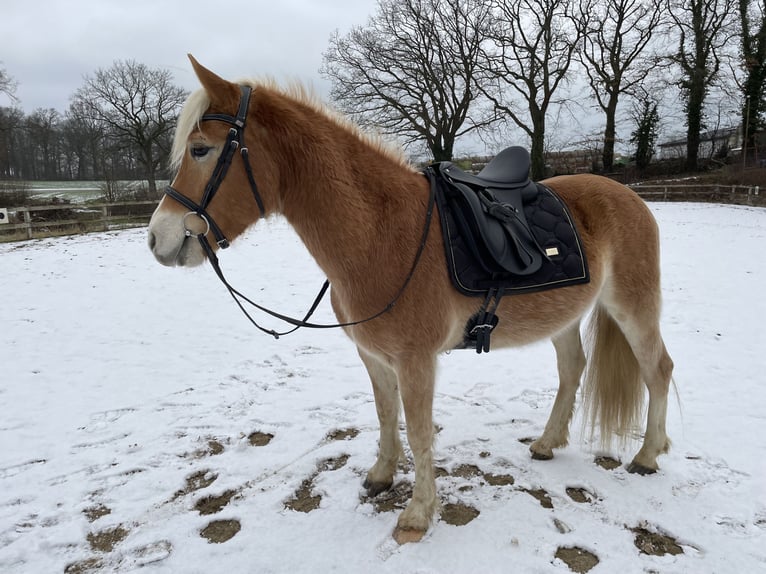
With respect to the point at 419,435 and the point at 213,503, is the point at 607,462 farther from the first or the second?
the point at 213,503

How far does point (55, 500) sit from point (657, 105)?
113 feet

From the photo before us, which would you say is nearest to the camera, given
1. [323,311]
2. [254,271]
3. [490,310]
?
[490,310]

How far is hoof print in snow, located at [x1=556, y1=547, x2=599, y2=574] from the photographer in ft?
6.60

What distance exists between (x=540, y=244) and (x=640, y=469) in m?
1.64

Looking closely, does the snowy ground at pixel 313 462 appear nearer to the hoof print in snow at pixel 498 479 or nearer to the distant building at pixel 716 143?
the hoof print in snow at pixel 498 479

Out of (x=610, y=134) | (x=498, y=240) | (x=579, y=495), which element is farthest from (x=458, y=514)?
(x=610, y=134)

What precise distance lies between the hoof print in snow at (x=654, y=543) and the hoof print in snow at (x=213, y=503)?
7.47ft

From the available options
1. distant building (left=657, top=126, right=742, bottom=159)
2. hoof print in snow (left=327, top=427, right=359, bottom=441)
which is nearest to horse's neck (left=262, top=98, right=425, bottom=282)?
hoof print in snow (left=327, top=427, right=359, bottom=441)

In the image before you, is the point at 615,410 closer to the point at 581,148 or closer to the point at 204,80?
the point at 204,80

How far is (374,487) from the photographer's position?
2629 mm

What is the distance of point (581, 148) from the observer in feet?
101

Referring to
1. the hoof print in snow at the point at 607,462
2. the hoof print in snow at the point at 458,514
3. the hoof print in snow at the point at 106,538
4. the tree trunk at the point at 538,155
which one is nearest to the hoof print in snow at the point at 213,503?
the hoof print in snow at the point at 106,538

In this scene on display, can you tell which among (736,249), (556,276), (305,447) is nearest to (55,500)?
(305,447)

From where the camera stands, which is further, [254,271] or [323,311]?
[254,271]
